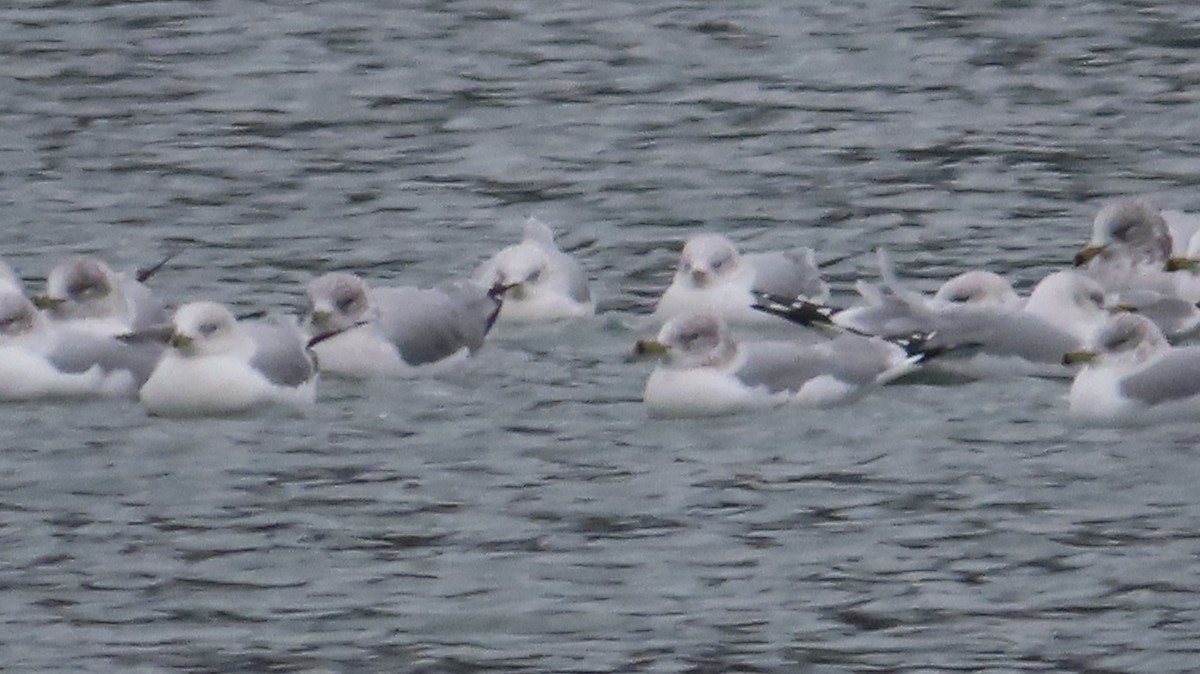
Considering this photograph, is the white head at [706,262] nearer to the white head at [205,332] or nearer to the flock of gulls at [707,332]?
the flock of gulls at [707,332]

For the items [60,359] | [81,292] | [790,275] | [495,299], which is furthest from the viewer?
[790,275]

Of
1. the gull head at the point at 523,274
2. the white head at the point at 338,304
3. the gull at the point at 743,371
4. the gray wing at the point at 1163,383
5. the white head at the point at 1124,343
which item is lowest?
the gray wing at the point at 1163,383

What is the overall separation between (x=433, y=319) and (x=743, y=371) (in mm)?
1913

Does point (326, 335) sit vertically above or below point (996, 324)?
above

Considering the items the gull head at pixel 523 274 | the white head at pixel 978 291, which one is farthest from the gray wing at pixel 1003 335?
the gull head at pixel 523 274

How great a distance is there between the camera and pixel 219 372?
17.0 metres

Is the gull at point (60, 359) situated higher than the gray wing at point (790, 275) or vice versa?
the gray wing at point (790, 275)

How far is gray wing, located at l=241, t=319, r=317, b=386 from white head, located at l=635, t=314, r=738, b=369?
67.2 inches

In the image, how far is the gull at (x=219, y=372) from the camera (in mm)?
16953

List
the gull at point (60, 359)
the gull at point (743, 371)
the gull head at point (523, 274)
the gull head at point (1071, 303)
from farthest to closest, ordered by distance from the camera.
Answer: the gull head at point (523, 274)
the gull head at point (1071, 303)
the gull at point (60, 359)
the gull at point (743, 371)

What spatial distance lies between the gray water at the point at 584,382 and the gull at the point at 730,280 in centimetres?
41

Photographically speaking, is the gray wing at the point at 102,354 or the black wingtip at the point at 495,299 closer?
the gray wing at the point at 102,354

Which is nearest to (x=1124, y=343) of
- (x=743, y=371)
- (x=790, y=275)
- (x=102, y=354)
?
(x=743, y=371)

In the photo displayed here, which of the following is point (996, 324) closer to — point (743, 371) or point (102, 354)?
point (743, 371)
